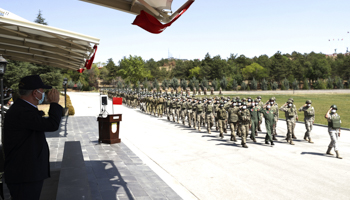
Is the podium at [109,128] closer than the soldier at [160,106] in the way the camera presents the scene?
Yes

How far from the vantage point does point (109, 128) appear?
40.0 feet

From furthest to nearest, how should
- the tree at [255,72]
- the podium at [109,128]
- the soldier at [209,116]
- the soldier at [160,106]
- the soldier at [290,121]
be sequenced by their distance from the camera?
the tree at [255,72], the soldier at [160,106], the soldier at [209,116], the soldier at [290,121], the podium at [109,128]

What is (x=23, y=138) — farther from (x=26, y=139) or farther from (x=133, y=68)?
(x=133, y=68)

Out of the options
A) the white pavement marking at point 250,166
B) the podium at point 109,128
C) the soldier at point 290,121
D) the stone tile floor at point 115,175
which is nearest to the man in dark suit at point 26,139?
the stone tile floor at point 115,175

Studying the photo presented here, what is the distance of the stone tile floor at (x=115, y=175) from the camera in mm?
6336

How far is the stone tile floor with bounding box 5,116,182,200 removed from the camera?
6.34m

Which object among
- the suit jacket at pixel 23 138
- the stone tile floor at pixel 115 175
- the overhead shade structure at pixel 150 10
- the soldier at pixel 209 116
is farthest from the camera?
the soldier at pixel 209 116

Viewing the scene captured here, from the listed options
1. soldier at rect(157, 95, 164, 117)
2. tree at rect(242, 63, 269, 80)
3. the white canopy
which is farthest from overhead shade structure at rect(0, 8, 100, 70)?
tree at rect(242, 63, 269, 80)

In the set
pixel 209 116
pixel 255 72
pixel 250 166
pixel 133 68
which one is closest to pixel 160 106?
pixel 209 116

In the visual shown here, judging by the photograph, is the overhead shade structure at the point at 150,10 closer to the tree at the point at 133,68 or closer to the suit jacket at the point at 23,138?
the suit jacket at the point at 23,138

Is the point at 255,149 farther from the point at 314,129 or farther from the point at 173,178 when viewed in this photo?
the point at 314,129

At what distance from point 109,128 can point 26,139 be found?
9.23 meters

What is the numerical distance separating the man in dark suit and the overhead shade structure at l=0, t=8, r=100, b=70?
3.01 meters

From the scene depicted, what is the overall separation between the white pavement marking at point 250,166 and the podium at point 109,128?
Answer: 1.05 metres
